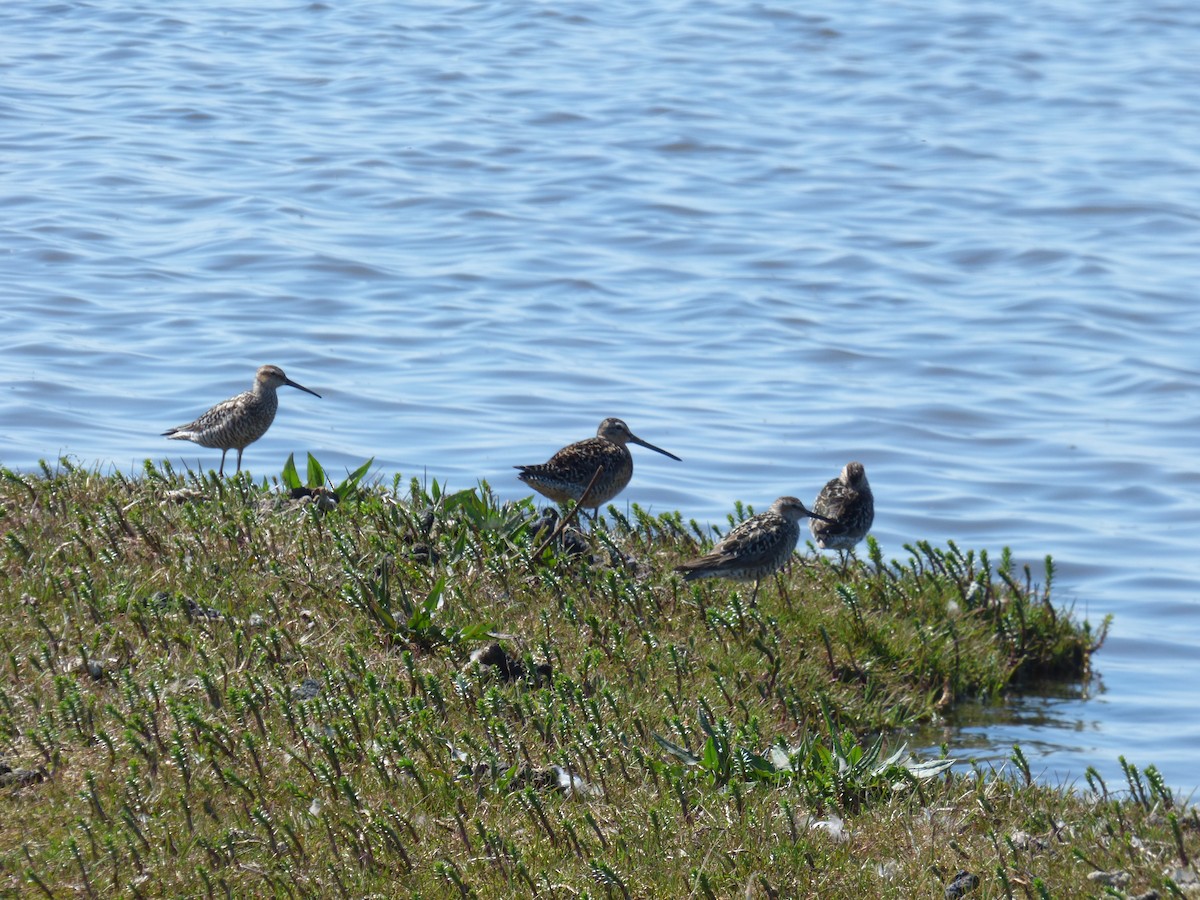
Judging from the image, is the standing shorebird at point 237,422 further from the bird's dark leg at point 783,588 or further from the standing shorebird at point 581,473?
the bird's dark leg at point 783,588

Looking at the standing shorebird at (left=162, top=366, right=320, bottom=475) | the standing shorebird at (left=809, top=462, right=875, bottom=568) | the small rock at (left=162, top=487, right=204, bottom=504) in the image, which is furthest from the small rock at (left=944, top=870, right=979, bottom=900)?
the standing shorebird at (left=162, top=366, right=320, bottom=475)

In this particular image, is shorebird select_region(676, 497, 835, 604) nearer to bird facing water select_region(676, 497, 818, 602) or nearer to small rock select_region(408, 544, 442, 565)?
bird facing water select_region(676, 497, 818, 602)

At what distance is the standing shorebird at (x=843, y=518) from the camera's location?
10.7 m

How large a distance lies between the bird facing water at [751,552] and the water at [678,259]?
1.41 metres

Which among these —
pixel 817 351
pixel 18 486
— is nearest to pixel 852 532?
pixel 18 486

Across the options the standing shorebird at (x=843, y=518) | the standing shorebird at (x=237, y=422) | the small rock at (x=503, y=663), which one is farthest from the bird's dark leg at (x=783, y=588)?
the standing shorebird at (x=237, y=422)

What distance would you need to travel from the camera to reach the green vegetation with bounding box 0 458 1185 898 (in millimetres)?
6078

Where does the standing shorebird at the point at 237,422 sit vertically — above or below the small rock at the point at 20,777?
below

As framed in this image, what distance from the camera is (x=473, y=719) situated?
23.7 ft

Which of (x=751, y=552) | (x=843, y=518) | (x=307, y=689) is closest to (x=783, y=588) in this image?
(x=751, y=552)

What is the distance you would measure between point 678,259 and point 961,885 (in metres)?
15.2

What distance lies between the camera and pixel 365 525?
9.38m

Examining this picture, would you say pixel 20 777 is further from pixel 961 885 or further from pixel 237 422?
pixel 237 422

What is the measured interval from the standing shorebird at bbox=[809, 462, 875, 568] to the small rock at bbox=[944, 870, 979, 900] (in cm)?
459
